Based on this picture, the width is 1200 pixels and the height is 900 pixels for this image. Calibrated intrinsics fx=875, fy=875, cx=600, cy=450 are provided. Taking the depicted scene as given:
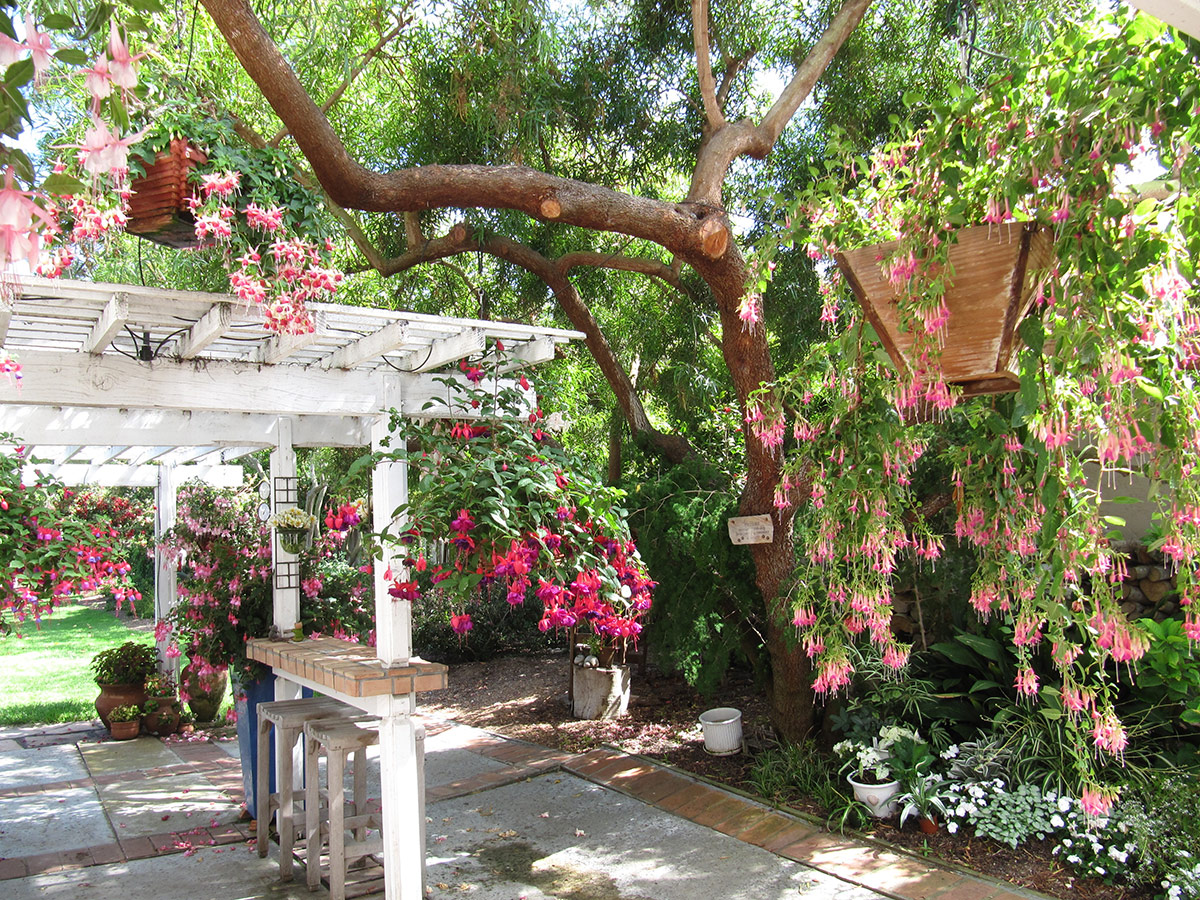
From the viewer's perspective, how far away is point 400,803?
3324 millimetres

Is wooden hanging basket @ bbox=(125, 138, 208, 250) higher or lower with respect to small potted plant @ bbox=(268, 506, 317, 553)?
higher

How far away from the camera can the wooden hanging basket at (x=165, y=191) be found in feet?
8.96

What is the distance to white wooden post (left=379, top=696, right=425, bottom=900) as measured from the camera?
10.8 ft

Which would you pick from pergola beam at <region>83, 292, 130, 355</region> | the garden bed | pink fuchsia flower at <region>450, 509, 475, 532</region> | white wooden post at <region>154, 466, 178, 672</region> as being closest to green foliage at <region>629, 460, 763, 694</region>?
the garden bed

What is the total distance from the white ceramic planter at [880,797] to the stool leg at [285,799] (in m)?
2.58

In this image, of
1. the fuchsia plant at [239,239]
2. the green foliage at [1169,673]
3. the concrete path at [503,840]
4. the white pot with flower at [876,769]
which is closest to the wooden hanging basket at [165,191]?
the fuchsia plant at [239,239]

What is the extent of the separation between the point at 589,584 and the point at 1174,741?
2993 mm

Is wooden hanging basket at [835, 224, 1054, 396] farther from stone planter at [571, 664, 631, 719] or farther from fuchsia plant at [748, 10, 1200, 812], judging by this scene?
stone planter at [571, 664, 631, 719]

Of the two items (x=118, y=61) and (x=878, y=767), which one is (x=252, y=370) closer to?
(x=118, y=61)

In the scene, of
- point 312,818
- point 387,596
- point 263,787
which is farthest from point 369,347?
point 263,787

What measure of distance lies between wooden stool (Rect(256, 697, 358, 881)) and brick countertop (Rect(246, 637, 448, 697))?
197mm

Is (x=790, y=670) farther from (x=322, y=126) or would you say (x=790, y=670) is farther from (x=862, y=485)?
(x=322, y=126)

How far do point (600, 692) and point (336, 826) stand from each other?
311 cm

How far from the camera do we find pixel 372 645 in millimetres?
4594
